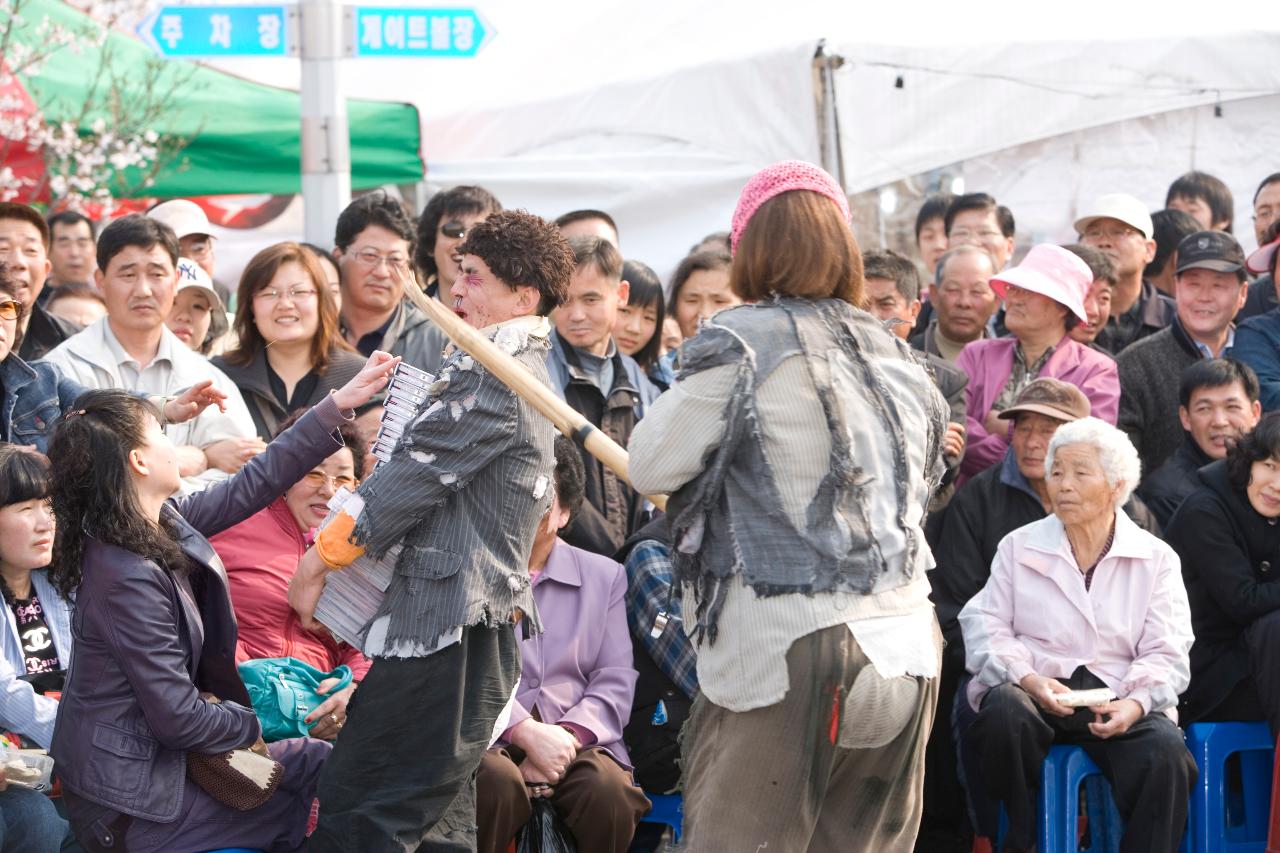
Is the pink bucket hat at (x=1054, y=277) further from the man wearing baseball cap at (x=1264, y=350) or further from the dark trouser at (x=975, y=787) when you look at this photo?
the dark trouser at (x=975, y=787)

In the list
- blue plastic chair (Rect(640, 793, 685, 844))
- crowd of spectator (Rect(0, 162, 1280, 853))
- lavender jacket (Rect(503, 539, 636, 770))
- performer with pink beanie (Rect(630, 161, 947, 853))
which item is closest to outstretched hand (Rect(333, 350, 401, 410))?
crowd of spectator (Rect(0, 162, 1280, 853))

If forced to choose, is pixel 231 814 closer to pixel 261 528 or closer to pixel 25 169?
pixel 261 528

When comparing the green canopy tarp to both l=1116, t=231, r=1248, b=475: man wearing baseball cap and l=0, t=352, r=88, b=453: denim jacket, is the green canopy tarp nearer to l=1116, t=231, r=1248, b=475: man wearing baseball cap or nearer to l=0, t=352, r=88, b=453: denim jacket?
l=0, t=352, r=88, b=453: denim jacket

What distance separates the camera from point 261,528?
14.9 feet

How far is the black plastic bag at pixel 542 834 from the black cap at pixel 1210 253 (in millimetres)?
3381

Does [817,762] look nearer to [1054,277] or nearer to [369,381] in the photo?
[369,381]

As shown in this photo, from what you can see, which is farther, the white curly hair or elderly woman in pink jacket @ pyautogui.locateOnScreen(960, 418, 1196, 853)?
the white curly hair

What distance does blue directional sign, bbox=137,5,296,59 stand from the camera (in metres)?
6.64

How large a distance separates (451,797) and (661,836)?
133cm

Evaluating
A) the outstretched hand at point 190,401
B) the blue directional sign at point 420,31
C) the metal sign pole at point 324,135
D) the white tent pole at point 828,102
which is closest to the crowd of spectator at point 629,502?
the outstretched hand at point 190,401

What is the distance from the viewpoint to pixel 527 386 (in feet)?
11.3

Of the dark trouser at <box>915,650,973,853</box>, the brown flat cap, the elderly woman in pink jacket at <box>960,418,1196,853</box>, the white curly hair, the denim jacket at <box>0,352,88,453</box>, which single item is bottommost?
the dark trouser at <box>915,650,973,853</box>

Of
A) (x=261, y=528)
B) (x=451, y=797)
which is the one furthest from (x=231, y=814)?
(x=261, y=528)

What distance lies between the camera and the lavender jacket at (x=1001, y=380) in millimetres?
5660
